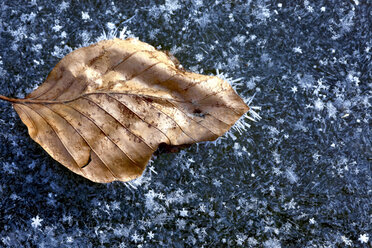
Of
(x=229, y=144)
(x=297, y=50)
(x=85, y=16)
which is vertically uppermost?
(x=85, y=16)

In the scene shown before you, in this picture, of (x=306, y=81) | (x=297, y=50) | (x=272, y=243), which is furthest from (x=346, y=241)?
(x=297, y=50)

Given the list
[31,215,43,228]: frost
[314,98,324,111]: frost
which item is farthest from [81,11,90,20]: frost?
[314,98,324,111]: frost

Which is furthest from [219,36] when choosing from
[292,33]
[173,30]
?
[292,33]

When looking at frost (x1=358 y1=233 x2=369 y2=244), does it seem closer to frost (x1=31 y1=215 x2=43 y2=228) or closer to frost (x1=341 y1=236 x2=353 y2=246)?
frost (x1=341 y1=236 x2=353 y2=246)

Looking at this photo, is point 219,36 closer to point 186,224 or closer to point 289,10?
point 289,10

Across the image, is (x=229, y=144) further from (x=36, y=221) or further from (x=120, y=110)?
(x=36, y=221)
